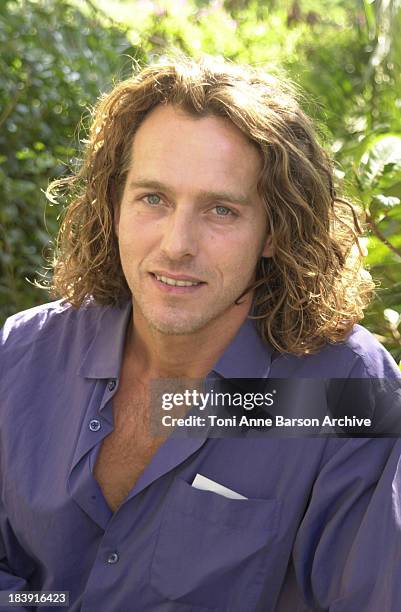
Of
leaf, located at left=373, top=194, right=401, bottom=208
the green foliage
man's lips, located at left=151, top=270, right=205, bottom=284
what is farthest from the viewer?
the green foliage

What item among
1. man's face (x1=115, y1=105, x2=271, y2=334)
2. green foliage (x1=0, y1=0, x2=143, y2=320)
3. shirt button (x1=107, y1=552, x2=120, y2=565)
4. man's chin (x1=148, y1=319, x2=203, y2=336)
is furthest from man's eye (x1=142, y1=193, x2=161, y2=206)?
green foliage (x1=0, y1=0, x2=143, y2=320)

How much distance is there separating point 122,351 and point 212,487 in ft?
1.59

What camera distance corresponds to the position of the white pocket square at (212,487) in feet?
6.72

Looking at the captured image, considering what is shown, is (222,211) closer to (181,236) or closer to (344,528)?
(181,236)

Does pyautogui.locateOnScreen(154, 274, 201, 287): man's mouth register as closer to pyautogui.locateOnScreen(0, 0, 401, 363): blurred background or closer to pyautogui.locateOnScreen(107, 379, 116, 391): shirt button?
pyautogui.locateOnScreen(107, 379, 116, 391): shirt button

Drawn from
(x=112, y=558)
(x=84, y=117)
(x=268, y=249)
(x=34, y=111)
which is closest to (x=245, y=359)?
(x=268, y=249)

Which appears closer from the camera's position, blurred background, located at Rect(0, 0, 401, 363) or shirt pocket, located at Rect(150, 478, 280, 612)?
shirt pocket, located at Rect(150, 478, 280, 612)

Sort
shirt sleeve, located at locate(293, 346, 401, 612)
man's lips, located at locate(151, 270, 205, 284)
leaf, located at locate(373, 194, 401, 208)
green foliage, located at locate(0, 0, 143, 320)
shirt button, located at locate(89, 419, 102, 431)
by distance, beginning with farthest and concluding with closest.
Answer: green foliage, located at locate(0, 0, 143, 320) < leaf, located at locate(373, 194, 401, 208) < shirt button, located at locate(89, 419, 102, 431) < man's lips, located at locate(151, 270, 205, 284) < shirt sleeve, located at locate(293, 346, 401, 612)

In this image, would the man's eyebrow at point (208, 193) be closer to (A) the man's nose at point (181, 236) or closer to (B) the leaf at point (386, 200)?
(A) the man's nose at point (181, 236)

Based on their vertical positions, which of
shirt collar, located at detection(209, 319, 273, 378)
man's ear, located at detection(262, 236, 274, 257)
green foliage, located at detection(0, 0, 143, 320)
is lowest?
shirt collar, located at detection(209, 319, 273, 378)

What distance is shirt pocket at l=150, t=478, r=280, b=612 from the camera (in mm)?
2010

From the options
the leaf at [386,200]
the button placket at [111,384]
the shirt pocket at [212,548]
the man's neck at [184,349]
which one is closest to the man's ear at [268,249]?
the man's neck at [184,349]

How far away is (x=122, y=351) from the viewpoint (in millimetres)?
2367

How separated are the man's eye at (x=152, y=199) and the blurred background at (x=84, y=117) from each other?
2.21 ft
